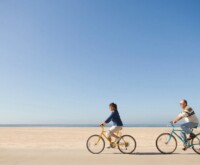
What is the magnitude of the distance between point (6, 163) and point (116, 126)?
182 inches

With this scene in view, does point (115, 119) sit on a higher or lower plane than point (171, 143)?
higher

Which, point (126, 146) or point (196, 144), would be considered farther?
→ point (126, 146)

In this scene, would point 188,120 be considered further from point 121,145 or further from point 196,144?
point 121,145

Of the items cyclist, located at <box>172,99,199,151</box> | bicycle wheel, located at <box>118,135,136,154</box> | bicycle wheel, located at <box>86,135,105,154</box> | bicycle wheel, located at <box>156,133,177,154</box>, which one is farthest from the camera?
bicycle wheel, located at <box>86,135,105,154</box>

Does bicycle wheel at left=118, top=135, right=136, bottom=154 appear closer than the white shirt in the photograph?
No

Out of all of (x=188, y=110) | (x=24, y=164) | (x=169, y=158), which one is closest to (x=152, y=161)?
(x=169, y=158)

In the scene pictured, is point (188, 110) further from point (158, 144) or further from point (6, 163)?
point (6, 163)

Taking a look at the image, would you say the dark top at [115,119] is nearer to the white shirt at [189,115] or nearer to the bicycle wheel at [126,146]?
the bicycle wheel at [126,146]

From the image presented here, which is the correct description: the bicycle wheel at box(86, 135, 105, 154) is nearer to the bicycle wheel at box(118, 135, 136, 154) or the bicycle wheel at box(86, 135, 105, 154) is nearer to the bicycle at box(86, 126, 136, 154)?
the bicycle at box(86, 126, 136, 154)

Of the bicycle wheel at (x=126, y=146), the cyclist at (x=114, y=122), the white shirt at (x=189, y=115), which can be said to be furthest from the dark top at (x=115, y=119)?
the white shirt at (x=189, y=115)

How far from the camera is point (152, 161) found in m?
9.94

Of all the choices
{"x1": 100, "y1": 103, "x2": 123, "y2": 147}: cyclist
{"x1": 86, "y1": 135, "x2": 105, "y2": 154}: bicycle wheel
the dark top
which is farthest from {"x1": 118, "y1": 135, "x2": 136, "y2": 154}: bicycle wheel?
{"x1": 86, "y1": 135, "x2": 105, "y2": 154}: bicycle wheel

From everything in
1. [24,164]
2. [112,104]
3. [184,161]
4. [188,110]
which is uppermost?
[112,104]

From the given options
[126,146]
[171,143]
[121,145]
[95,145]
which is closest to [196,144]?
[171,143]
